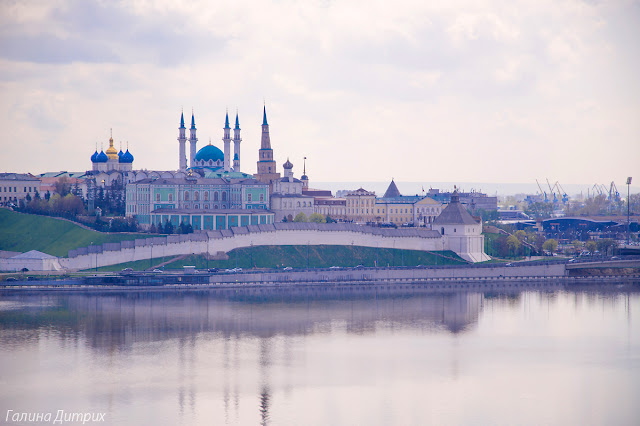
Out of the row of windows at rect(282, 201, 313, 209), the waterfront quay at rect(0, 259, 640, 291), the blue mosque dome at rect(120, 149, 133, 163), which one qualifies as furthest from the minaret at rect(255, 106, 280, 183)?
the waterfront quay at rect(0, 259, 640, 291)

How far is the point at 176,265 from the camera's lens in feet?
207

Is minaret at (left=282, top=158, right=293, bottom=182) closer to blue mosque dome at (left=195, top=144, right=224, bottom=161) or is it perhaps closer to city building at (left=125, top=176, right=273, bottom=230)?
blue mosque dome at (left=195, top=144, right=224, bottom=161)

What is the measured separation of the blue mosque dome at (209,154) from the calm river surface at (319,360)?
42.3m

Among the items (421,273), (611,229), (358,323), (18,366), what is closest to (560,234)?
(611,229)

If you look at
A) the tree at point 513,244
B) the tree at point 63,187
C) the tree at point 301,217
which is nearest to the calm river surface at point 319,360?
the tree at point 513,244

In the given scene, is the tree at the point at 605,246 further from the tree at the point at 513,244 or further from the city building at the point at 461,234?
the city building at the point at 461,234

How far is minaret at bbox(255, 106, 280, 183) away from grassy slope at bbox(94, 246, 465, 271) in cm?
3634

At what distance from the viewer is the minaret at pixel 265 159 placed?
105 m

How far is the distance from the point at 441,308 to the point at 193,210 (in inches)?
1282

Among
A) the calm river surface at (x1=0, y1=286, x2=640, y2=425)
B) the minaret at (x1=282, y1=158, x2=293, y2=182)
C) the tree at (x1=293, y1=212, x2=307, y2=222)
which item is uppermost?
the minaret at (x1=282, y1=158, x2=293, y2=182)

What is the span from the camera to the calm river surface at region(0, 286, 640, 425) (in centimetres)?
3186

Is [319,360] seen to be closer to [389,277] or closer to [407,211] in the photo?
[389,277]

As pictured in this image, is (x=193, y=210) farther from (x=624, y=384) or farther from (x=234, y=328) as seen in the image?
(x=624, y=384)

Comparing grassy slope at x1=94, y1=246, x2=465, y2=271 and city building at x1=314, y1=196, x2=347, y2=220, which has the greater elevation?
city building at x1=314, y1=196, x2=347, y2=220
